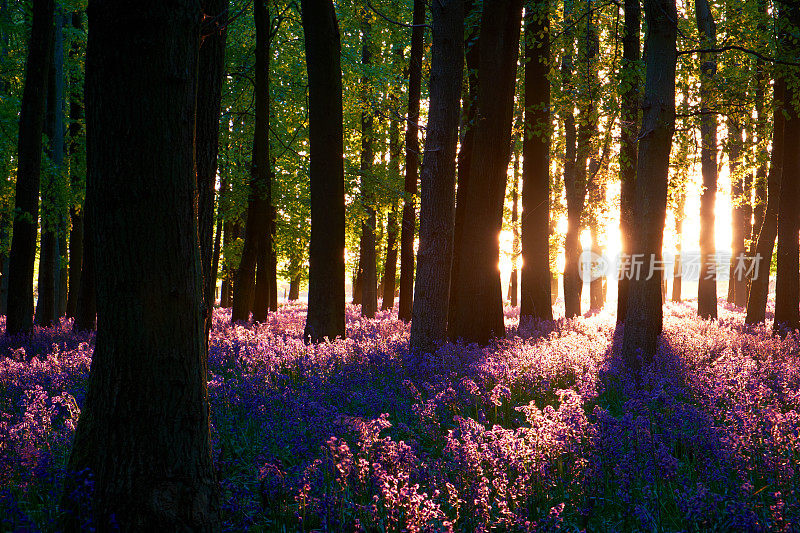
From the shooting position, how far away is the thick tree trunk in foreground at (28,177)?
38.5 ft

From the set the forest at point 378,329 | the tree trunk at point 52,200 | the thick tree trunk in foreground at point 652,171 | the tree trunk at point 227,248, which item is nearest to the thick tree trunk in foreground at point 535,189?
the forest at point 378,329

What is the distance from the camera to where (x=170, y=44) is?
3197 millimetres

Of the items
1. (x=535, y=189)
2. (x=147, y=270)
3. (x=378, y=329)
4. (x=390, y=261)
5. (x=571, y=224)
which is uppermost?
(x=535, y=189)

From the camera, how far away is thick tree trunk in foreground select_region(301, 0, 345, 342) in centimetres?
1096

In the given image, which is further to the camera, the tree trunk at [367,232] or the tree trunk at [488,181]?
the tree trunk at [367,232]

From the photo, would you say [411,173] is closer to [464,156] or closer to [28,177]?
[464,156]

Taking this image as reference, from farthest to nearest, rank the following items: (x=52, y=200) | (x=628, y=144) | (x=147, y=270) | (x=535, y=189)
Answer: (x=52, y=200), (x=535, y=189), (x=628, y=144), (x=147, y=270)

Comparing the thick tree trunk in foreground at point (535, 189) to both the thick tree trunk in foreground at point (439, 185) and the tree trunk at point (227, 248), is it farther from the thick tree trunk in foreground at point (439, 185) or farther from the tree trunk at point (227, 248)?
the tree trunk at point (227, 248)

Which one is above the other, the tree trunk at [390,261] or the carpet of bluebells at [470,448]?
the tree trunk at [390,261]

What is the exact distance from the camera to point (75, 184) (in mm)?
18406

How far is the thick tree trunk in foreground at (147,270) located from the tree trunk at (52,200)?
14.6 m

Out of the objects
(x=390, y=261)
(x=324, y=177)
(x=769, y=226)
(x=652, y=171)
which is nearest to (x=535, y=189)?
(x=652, y=171)

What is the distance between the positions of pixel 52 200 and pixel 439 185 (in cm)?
1298

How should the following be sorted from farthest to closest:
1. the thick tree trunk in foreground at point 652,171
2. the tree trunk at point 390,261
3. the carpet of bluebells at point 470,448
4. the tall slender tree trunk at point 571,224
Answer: the tree trunk at point 390,261
the tall slender tree trunk at point 571,224
the thick tree trunk in foreground at point 652,171
the carpet of bluebells at point 470,448
